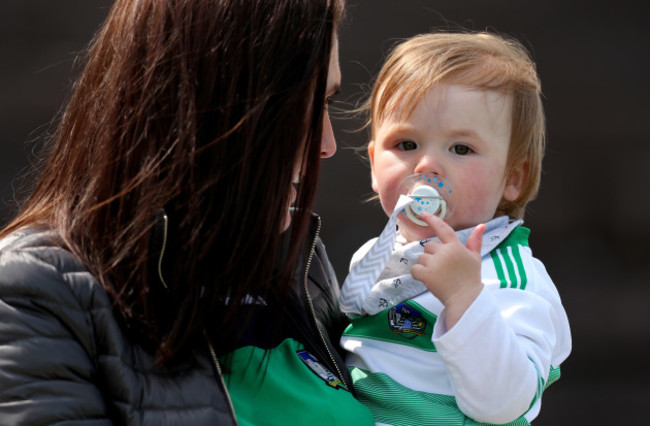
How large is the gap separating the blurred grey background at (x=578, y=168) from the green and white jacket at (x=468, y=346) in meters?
2.56

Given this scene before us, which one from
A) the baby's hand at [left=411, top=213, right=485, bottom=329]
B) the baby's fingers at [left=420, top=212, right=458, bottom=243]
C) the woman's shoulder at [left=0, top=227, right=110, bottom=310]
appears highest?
the woman's shoulder at [left=0, top=227, right=110, bottom=310]

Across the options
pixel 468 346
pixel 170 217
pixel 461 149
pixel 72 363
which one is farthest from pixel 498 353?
pixel 72 363

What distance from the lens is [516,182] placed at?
6.98 ft

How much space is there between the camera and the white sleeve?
1636 millimetres

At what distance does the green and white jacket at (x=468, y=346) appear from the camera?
1.65 metres

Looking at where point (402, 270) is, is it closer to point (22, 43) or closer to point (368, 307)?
point (368, 307)

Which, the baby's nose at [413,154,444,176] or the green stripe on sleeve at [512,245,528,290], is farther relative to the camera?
the baby's nose at [413,154,444,176]

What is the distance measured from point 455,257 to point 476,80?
0.49 meters

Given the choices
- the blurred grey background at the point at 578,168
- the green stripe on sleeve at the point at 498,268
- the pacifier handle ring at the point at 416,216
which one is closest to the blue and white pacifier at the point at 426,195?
the pacifier handle ring at the point at 416,216

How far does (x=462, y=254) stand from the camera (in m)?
1.71

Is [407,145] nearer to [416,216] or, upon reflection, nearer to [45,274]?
[416,216]

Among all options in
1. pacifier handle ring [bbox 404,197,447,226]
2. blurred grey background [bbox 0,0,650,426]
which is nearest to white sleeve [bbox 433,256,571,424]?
pacifier handle ring [bbox 404,197,447,226]

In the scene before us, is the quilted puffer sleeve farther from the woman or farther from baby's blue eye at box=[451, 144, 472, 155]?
baby's blue eye at box=[451, 144, 472, 155]

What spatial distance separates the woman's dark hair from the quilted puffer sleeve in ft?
0.18
